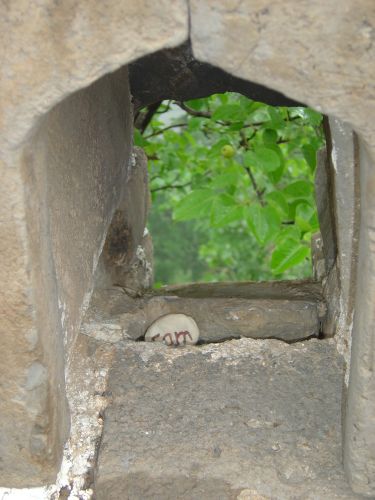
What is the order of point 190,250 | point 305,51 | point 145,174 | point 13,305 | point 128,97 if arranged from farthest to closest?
point 190,250, point 145,174, point 128,97, point 13,305, point 305,51

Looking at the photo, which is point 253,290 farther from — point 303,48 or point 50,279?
point 303,48

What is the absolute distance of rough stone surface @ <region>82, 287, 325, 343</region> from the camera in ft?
4.91

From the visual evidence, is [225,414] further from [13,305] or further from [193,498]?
[13,305]

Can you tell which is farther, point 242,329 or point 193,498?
point 242,329

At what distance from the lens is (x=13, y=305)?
939 millimetres

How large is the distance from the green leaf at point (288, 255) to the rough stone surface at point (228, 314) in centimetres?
12

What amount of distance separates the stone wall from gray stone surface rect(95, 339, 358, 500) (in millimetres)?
92

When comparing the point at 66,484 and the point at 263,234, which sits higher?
the point at 263,234

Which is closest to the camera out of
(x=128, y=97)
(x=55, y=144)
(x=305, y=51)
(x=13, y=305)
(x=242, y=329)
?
(x=305, y=51)

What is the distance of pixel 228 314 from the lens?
1536 millimetres

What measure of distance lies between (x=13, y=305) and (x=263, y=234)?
766mm

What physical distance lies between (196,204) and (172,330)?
1.07 feet

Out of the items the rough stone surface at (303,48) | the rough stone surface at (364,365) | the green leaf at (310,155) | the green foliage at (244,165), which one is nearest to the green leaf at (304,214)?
the green foliage at (244,165)

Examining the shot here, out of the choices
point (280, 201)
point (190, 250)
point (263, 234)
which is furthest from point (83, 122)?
point (190, 250)
